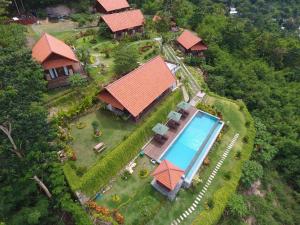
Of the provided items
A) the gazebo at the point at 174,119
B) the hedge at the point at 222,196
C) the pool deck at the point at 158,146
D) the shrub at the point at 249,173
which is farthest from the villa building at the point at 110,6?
the shrub at the point at 249,173

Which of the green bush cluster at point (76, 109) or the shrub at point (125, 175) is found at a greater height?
the green bush cluster at point (76, 109)

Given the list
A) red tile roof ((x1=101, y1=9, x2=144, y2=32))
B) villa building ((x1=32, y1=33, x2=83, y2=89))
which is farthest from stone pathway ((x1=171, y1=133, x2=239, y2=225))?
red tile roof ((x1=101, y1=9, x2=144, y2=32))

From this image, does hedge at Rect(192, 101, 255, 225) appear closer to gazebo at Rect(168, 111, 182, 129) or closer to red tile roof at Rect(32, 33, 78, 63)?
gazebo at Rect(168, 111, 182, 129)

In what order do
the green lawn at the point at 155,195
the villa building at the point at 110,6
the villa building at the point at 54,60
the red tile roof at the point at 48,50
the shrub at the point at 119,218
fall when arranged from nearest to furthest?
the shrub at the point at 119,218 < the green lawn at the point at 155,195 < the red tile roof at the point at 48,50 < the villa building at the point at 54,60 < the villa building at the point at 110,6

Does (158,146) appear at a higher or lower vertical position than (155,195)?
higher

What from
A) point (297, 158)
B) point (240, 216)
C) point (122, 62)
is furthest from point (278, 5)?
point (240, 216)

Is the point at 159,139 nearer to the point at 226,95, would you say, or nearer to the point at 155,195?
the point at 155,195

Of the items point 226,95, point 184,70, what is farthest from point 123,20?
point 226,95

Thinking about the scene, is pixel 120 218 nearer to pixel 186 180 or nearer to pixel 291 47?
pixel 186 180

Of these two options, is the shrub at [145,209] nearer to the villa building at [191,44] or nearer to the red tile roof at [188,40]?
the villa building at [191,44]
